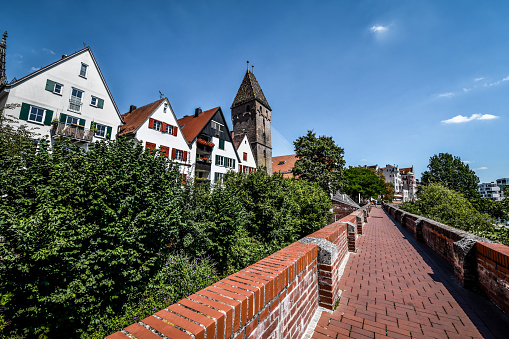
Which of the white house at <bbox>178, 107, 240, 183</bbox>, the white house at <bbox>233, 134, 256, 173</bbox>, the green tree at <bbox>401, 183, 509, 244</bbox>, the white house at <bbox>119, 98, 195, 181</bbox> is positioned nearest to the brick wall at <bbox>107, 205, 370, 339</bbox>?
the green tree at <bbox>401, 183, 509, 244</bbox>

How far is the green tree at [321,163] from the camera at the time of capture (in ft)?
93.6

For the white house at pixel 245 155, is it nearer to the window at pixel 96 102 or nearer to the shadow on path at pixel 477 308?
the window at pixel 96 102

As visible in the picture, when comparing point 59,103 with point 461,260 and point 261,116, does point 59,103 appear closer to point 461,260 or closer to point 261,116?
point 461,260

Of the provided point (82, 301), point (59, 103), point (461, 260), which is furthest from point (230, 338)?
point (59, 103)

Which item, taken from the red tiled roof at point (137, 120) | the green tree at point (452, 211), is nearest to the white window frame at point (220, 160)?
the red tiled roof at point (137, 120)

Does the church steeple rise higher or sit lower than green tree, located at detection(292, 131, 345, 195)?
higher

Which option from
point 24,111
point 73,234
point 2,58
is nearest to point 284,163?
point 24,111

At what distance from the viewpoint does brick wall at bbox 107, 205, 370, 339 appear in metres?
1.20

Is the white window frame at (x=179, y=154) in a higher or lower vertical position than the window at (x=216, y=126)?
lower

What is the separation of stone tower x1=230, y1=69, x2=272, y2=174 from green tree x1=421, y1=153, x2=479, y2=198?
4130 centimetres

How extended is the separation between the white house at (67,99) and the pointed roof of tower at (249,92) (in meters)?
22.9

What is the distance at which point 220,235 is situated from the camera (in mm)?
7312

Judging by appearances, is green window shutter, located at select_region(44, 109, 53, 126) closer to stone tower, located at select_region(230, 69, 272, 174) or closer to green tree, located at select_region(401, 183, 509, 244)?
stone tower, located at select_region(230, 69, 272, 174)

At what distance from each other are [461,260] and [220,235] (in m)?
6.22
